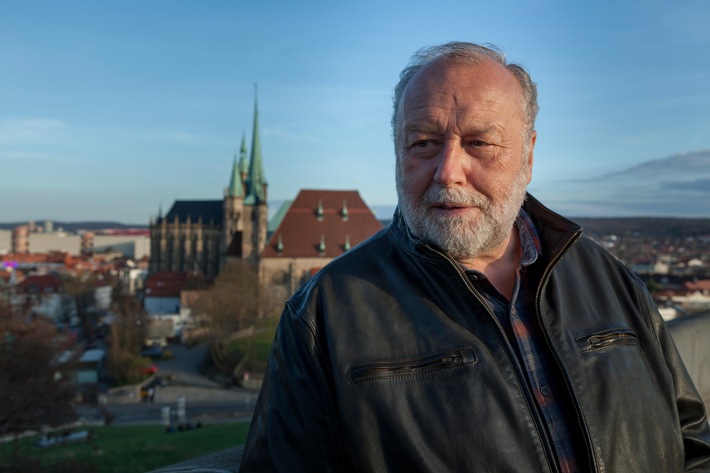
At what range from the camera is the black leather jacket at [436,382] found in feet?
5.83

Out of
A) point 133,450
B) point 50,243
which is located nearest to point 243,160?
point 133,450

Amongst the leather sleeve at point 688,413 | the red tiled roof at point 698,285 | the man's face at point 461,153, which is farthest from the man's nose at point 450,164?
the red tiled roof at point 698,285

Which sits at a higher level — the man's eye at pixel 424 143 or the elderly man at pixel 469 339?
the man's eye at pixel 424 143

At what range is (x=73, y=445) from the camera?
17.3 m

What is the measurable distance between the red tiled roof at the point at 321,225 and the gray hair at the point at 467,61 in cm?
4378

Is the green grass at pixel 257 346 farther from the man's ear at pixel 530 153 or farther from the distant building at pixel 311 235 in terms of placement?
the man's ear at pixel 530 153

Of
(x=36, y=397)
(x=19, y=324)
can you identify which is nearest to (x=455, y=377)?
(x=36, y=397)

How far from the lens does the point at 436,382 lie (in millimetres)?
1822

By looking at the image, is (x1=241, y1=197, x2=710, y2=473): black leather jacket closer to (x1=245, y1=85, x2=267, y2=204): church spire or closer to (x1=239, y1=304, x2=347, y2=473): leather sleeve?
(x1=239, y1=304, x2=347, y2=473): leather sleeve

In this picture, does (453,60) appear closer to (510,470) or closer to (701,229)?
(510,470)

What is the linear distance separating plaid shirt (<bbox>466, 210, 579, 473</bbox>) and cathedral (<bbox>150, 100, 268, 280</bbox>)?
5042 centimetres

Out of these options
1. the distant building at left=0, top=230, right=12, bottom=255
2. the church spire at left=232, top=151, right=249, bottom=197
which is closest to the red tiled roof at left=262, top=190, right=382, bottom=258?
the church spire at left=232, top=151, right=249, bottom=197

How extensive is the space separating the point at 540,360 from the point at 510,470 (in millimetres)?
371

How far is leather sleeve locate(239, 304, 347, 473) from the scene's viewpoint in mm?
1809
